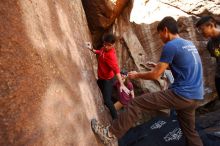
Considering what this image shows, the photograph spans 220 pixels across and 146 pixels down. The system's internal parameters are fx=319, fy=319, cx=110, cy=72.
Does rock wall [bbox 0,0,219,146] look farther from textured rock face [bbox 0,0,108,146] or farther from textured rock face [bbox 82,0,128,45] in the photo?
textured rock face [bbox 82,0,128,45]

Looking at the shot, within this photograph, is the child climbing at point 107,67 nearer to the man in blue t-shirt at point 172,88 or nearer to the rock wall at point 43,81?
the rock wall at point 43,81

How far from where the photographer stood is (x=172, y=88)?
13.5 feet

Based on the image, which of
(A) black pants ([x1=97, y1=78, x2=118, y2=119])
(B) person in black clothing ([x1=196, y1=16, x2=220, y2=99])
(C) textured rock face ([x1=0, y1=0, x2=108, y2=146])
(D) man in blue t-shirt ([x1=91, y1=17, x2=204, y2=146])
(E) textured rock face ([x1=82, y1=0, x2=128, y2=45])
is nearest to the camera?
(C) textured rock face ([x1=0, y1=0, x2=108, y2=146])

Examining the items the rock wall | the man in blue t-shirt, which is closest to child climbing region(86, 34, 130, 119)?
the rock wall

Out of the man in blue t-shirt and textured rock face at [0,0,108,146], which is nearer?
textured rock face at [0,0,108,146]

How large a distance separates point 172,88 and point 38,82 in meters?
1.88

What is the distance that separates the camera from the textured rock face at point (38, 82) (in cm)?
264

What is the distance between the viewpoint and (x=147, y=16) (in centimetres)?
823

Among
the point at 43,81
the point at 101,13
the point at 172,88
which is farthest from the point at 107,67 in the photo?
the point at 43,81

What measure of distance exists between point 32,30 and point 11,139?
40.7 inches

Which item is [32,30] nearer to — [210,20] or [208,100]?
[210,20]

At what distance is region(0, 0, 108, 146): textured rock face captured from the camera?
2.64 metres

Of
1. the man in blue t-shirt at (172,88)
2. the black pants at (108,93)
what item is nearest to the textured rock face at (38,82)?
the man in blue t-shirt at (172,88)

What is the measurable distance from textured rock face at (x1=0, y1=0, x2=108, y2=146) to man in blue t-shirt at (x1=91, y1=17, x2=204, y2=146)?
13.8 inches
